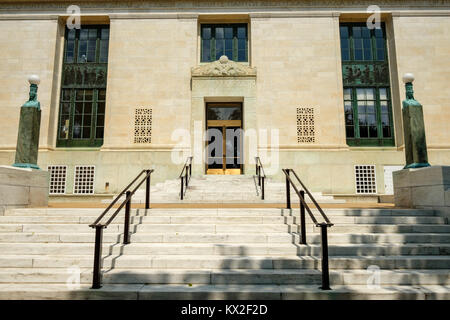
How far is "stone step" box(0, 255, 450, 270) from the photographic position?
5680 millimetres

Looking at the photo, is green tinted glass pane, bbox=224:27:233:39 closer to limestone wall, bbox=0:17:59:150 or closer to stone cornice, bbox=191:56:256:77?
stone cornice, bbox=191:56:256:77

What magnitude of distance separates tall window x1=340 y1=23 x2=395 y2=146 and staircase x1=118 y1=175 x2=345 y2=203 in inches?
244

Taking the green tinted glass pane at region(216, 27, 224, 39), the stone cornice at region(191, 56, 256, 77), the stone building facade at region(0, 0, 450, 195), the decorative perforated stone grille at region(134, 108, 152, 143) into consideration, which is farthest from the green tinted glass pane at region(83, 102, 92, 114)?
the green tinted glass pane at region(216, 27, 224, 39)

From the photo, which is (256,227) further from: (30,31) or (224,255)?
(30,31)

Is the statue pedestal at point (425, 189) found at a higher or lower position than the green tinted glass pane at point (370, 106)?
lower

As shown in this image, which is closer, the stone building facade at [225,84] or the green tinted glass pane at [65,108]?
the stone building facade at [225,84]

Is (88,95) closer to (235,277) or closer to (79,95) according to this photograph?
(79,95)

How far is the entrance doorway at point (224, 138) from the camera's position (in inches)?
732

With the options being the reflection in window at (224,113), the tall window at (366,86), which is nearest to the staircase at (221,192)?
the reflection in window at (224,113)

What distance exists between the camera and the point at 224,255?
612cm

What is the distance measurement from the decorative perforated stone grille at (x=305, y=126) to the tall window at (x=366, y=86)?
220 centimetres

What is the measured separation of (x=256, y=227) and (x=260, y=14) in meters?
15.4

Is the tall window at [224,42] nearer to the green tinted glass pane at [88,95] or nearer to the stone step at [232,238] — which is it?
the green tinted glass pane at [88,95]

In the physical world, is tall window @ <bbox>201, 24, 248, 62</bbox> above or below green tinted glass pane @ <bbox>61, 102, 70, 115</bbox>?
above
